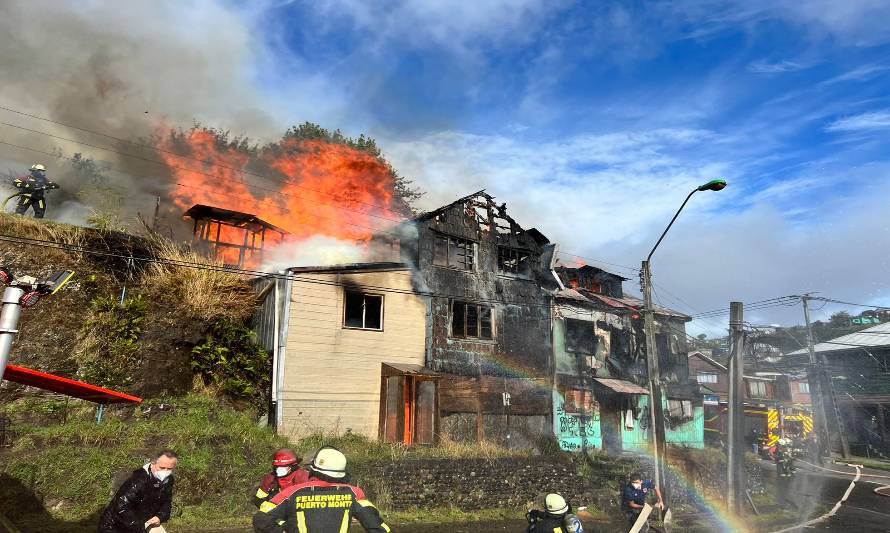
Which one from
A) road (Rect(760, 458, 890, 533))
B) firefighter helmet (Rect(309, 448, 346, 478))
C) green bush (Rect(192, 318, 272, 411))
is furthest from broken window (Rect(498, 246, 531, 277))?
firefighter helmet (Rect(309, 448, 346, 478))

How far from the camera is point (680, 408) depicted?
91.6 feet

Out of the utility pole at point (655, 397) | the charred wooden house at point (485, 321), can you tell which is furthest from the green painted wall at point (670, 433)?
the utility pole at point (655, 397)

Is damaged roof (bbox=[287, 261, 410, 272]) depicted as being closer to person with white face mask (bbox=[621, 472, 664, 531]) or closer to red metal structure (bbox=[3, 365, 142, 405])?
person with white face mask (bbox=[621, 472, 664, 531])

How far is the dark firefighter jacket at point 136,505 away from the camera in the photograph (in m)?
5.84

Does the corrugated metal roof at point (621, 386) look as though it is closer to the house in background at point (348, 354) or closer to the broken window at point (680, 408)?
the broken window at point (680, 408)

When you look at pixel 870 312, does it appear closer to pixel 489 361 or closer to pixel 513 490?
pixel 489 361

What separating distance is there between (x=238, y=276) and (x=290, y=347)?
437cm

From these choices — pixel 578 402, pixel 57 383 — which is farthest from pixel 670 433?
pixel 57 383

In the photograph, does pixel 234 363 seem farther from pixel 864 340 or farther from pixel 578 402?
pixel 864 340

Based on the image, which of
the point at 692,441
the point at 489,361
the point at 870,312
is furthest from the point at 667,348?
the point at 870,312

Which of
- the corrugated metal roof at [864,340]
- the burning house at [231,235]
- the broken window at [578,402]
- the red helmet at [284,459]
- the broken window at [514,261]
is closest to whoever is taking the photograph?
the red helmet at [284,459]

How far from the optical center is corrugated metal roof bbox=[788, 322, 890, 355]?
39125mm

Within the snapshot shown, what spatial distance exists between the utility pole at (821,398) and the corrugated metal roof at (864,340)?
298cm

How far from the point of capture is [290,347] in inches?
682
